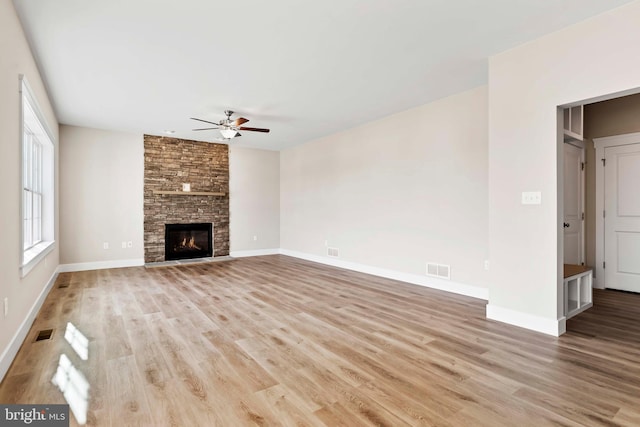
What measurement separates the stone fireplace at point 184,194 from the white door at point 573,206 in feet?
21.9

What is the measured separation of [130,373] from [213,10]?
284cm

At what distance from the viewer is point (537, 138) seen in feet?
10.1

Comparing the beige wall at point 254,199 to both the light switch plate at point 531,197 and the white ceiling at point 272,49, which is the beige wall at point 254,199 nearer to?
the white ceiling at point 272,49

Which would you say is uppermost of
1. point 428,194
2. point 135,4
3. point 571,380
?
point 135,4

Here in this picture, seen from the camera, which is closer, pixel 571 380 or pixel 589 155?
pixel 571 380

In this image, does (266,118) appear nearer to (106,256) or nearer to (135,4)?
(135,4)

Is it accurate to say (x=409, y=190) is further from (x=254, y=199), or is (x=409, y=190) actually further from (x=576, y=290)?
(x=254, y=199)

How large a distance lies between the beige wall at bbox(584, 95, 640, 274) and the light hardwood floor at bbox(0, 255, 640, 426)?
106cm

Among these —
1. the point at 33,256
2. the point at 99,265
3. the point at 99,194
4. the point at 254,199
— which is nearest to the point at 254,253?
the point at 254,199

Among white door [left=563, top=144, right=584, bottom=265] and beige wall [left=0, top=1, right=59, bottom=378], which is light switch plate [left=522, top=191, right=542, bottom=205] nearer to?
white door [left=563, top=144, right=584, bottom=265]

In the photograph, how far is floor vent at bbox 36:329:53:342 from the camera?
9.57ft

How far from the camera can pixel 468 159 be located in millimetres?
4363

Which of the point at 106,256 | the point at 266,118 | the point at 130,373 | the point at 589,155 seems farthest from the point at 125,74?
the point at 589,155

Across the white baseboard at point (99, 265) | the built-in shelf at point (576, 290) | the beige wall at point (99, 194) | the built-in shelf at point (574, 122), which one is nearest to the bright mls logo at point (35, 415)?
the built-in shelf at point (576, 290)
